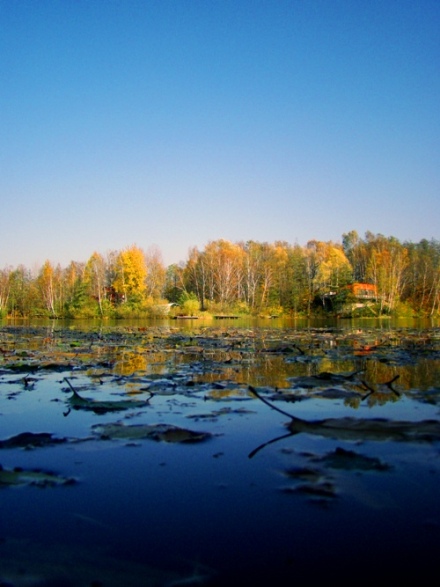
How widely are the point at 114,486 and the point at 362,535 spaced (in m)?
1.41

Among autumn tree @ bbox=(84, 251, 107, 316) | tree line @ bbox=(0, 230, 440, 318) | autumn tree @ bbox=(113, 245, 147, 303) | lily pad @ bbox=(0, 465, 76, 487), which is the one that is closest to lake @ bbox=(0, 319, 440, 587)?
lily pad @ bbox=(0, 465, 76, 487)

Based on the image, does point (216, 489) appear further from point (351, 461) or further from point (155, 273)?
point (155, 273)

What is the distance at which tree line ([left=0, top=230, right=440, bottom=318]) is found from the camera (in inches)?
2152

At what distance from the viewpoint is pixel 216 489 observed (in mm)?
2613

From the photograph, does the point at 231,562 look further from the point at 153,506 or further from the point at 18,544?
the point at 18,544

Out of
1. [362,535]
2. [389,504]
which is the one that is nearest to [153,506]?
[362,535]

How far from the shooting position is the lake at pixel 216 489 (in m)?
1.86

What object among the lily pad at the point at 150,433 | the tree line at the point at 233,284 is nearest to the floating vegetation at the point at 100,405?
the lily pad at the point at 150,433

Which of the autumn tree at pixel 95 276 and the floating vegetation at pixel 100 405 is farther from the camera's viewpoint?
the autumn tree at pixel 95 276

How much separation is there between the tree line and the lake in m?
45.3

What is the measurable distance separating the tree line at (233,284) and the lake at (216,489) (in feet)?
148

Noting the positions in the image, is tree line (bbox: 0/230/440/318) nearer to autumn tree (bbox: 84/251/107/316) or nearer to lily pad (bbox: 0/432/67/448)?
autumn tree (bbox: 84/251/107/316)

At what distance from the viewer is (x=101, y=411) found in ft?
15.0

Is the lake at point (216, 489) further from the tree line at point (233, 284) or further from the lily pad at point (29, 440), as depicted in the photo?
the tree line at point (233, 284)
